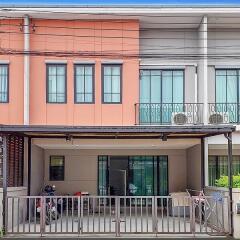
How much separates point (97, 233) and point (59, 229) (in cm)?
141

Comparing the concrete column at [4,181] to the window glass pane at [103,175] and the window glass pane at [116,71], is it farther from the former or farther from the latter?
the window glass pane at [103,175]

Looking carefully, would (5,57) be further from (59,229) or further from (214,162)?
(214,162)

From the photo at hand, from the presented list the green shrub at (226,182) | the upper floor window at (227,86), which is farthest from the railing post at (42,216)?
the upper floor window at (227,86)

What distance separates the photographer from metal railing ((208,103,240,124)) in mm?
22469

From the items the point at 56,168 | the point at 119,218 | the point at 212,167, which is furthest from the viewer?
the point at 56,168

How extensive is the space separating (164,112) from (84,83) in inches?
131

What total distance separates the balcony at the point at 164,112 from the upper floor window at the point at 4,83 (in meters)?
5.04

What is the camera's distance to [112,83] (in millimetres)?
23125

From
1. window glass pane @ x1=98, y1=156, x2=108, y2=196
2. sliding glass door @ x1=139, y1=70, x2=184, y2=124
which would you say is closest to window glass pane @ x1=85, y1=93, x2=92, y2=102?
sliding glass door @ x1=139, y1=70, x2=184, y2=124

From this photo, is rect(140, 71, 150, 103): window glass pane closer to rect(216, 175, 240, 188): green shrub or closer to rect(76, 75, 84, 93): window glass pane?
rect(76, 75, 84, 93): window glass pane

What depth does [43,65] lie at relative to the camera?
23031 millimetres

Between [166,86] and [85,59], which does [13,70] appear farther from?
[166,86]

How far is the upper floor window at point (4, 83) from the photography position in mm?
22844

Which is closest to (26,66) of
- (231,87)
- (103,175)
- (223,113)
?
(103,175)
